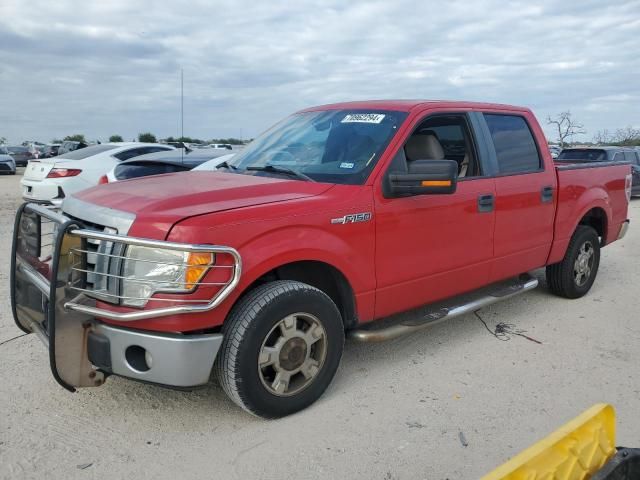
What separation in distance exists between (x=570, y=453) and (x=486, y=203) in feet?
8.50

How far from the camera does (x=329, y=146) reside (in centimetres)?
403

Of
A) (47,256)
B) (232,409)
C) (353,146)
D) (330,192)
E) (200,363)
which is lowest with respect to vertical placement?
(232,409)

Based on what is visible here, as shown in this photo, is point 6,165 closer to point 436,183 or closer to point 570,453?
point 436,183

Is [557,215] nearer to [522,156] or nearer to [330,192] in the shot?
[522,156]

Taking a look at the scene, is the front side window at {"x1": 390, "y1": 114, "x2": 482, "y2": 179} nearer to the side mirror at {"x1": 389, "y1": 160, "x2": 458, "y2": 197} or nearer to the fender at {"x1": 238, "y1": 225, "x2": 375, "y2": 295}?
the side mirror at {"x1": 389, "y1": 160, "x2": 458, "y2": 197}

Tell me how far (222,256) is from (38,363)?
1.99m

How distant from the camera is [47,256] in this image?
3557mm

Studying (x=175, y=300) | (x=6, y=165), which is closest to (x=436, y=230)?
(x=175, y=300)

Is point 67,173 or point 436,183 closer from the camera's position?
point 436,183

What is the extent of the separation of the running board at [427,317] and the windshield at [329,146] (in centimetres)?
100

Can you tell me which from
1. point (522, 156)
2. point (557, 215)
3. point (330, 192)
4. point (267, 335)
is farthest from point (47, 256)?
point (557, 215)

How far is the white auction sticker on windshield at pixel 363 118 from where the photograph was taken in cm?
407

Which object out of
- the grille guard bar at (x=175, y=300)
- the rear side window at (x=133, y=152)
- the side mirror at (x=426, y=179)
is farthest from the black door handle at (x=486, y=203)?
the rear side window at (x=133, y=152)

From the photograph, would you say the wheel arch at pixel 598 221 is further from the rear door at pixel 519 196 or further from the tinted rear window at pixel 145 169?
the tinted rear window at pixel 145 169
